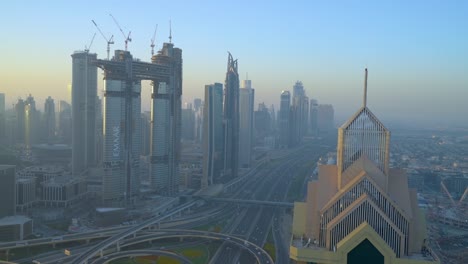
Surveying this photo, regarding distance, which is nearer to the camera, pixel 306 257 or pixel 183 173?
pixel 306 257

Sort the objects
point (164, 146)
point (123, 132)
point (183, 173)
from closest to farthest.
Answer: point (123, 132) < point (164, 146) < point (183, 173)

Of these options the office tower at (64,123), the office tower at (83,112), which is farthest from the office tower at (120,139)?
the office tower at (64,123)

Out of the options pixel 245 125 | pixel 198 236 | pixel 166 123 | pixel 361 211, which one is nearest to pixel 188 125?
pixel 245 125

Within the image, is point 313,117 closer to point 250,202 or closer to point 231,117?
point 231,117

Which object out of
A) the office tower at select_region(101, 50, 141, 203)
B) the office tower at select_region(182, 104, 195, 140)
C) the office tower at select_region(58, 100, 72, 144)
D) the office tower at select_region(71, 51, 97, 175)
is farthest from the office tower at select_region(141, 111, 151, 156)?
the office tower at select_region(101, 50, 141, 203)

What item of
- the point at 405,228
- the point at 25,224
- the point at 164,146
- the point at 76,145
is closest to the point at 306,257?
the point at 405,228

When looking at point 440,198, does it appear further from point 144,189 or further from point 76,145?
point 76,145
